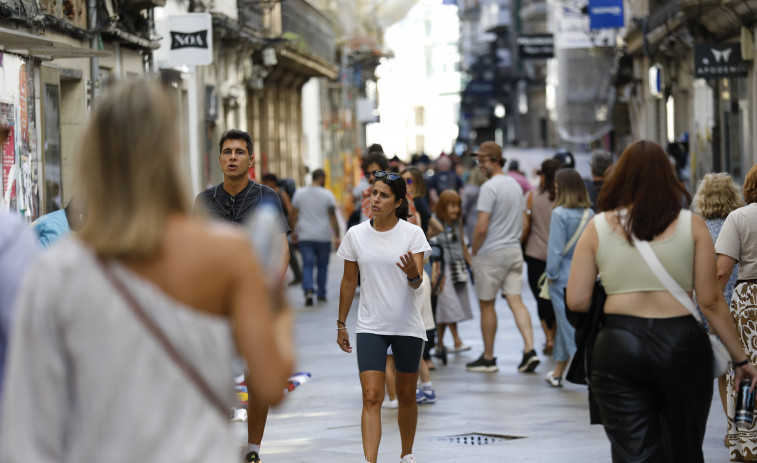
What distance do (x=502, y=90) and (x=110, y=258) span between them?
87.5 metres

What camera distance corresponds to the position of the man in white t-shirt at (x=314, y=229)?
18125 mm

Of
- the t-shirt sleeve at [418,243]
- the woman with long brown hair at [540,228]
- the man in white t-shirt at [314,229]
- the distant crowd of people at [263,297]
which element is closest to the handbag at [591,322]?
the distant crowd of people at [263,297]

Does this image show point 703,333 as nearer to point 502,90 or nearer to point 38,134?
point 38,134

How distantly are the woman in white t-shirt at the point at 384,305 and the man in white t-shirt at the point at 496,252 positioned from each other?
437 cm

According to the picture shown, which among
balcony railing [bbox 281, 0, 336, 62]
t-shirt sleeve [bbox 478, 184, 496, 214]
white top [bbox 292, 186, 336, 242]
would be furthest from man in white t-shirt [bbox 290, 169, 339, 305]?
balcony railing [bbox 281, 0, 336, 62]

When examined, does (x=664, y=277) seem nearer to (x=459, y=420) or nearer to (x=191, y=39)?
(x=459, y=420)

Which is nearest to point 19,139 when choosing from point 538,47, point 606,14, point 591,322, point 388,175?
point 388,175

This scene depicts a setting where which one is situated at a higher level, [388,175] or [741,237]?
[388,175]

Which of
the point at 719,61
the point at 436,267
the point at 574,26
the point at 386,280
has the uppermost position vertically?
the point at 574,26

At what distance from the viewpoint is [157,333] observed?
2.93m

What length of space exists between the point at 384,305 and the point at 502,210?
470cm

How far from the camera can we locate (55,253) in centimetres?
299

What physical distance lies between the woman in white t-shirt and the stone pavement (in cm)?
81

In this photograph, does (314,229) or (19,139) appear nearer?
(19,139)
